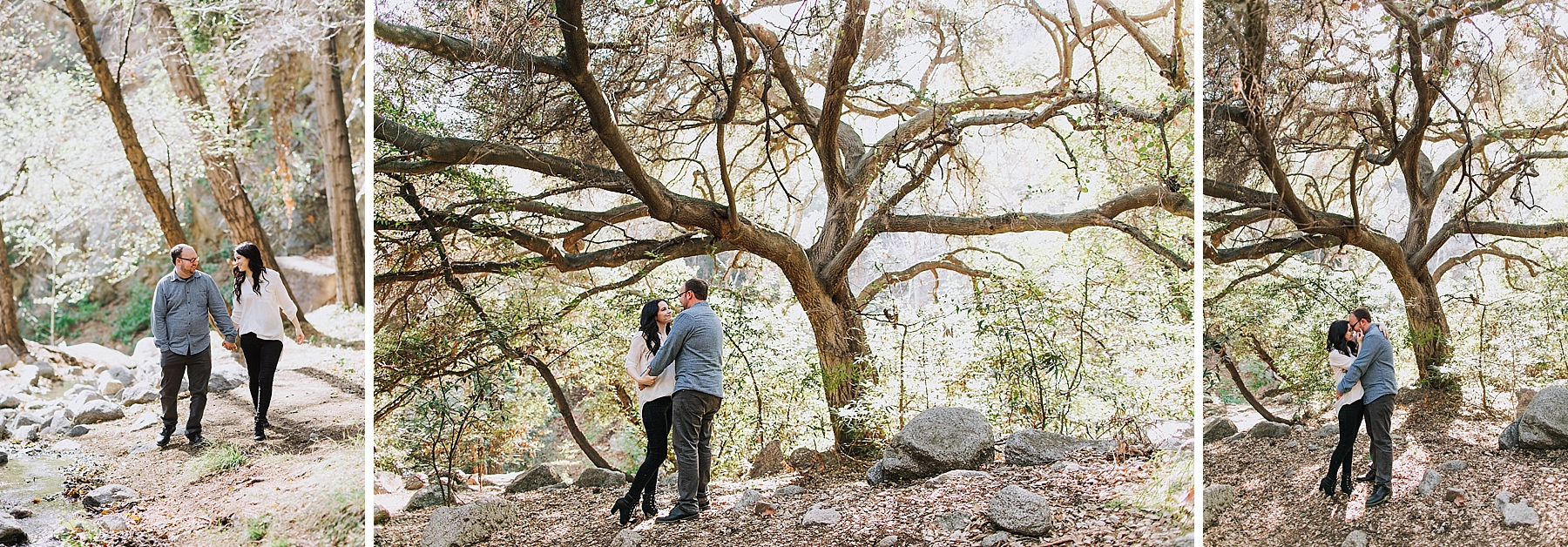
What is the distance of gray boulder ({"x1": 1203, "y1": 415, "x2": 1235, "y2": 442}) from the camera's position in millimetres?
3449

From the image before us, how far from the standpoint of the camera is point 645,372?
322 centimetres

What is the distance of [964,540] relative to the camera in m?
3.08

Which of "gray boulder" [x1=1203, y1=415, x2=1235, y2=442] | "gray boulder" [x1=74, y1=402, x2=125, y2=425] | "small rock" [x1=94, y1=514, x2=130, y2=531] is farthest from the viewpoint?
"gray boulder" [x1=1203, y1=415, x2=1235, y2=442]

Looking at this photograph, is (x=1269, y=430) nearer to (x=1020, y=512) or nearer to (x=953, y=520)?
(x=1020, y=512)

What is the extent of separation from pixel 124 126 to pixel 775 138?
255 centimetres

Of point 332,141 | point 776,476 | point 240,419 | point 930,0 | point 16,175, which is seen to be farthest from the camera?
point 332,141

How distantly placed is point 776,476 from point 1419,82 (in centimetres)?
296

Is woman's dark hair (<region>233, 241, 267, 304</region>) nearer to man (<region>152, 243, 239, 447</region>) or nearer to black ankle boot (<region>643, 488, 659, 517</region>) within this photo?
man (<region>152, 243, 239, 447</region>)

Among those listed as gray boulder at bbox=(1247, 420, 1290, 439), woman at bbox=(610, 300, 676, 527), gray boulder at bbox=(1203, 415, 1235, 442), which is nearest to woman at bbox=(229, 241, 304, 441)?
woman at bbox=(610, 300, 676, 527)

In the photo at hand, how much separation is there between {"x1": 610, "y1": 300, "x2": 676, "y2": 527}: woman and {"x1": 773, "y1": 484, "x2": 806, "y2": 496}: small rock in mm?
483

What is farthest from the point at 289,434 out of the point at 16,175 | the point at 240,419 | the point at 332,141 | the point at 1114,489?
the point at 1114,489

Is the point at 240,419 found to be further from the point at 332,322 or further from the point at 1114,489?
the point at 1114,489

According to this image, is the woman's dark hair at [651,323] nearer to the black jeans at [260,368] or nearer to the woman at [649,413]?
the woman at [649,413]

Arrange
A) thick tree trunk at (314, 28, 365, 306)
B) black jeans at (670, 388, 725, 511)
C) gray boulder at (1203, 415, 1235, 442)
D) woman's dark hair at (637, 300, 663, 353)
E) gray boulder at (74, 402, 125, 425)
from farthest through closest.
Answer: thick tree trunk at (314, 28, 365, 306) → gray boulder at (1203, 415, 1235, 442) → woman's dark hair at (637, 300, 663, 353) → black jeans at (670, 388, 725, 511) → gray boulder at (74, 402, 125, 425)
